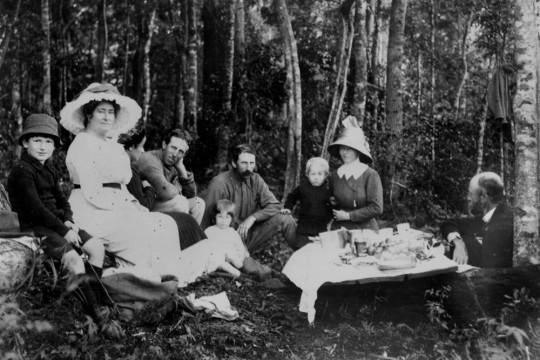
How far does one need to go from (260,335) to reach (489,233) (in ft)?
8.14

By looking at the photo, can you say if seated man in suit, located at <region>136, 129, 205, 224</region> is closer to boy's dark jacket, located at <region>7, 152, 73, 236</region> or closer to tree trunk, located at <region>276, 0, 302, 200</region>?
boy's dark jacket, located at <region>7, 152, 73, 236</region>

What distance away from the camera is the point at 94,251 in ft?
15.1

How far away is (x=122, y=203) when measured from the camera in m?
5.06

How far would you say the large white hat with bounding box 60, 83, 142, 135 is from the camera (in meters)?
5.02

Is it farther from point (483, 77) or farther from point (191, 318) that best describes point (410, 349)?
point (483, 77)

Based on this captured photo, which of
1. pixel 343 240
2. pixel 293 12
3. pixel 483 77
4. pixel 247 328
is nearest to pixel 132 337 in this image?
pixel 247 328

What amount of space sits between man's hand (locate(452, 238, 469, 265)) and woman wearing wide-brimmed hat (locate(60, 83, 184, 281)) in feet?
9.06

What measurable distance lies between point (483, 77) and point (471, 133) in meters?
3.55

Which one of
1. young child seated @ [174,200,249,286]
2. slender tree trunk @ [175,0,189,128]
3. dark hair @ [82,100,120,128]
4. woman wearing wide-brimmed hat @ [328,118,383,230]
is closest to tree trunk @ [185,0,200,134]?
slender tree trunk @ [175,0,189,128]

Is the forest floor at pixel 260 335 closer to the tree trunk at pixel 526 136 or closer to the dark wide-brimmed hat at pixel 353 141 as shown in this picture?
the tree trunk at pixel 526 136

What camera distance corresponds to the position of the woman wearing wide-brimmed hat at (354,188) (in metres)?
6.41

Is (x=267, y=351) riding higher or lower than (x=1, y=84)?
lower

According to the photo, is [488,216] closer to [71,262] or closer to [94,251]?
[94,251]

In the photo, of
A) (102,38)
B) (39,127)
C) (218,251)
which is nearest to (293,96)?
(218,251)
